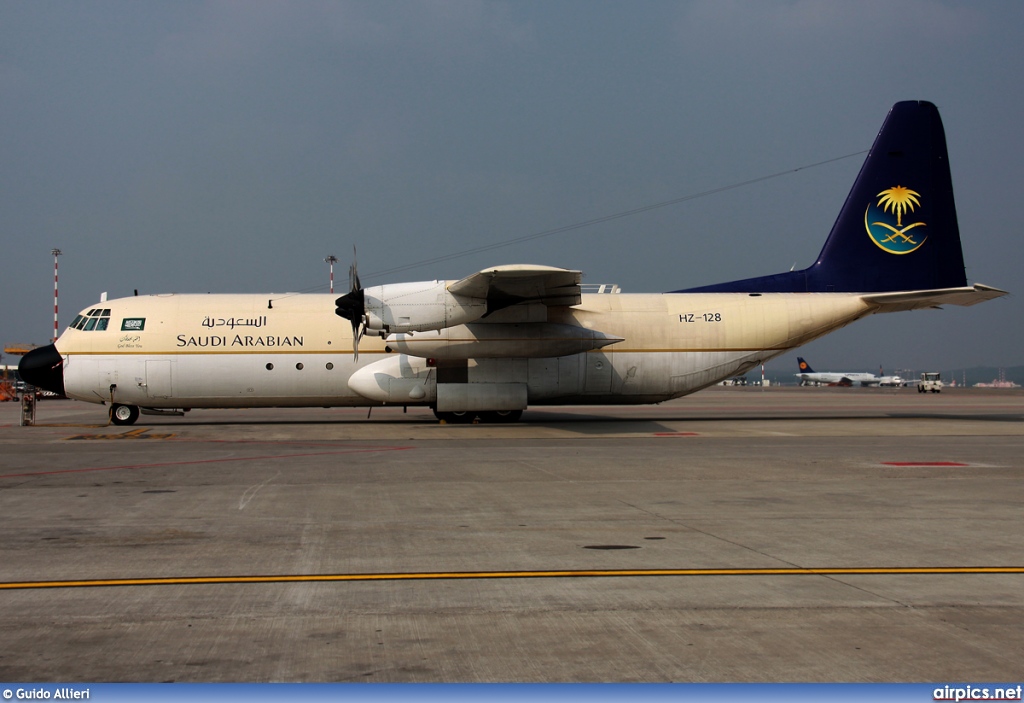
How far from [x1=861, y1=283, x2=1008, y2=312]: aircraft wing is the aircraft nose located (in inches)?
991

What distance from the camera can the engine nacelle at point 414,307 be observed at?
2264cm

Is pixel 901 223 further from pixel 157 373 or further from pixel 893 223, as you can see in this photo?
pixel 157 373

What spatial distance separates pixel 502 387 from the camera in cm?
2511

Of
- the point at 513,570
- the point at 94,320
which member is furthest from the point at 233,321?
the point at 513,570

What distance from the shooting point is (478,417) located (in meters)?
26.8

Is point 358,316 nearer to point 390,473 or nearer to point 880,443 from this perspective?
point 390,473

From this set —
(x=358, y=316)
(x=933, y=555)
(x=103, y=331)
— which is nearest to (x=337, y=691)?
(x=933, y=555)

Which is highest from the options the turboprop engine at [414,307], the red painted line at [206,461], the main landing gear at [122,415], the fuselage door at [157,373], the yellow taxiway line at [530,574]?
the turboprop engine at [414,307]

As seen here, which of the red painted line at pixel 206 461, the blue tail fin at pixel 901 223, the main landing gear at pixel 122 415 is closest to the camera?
the red painted line at pixel 206 461

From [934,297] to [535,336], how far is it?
1249cm

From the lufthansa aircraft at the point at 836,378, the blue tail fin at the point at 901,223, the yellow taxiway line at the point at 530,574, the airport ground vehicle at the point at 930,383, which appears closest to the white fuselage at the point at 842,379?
the lufthansa aircraft at the point at 836,378

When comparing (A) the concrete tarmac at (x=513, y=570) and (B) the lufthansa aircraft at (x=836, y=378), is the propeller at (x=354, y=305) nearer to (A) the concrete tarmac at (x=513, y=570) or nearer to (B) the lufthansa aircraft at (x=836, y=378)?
(A) the concrete tarmac at (x=513, y=570)

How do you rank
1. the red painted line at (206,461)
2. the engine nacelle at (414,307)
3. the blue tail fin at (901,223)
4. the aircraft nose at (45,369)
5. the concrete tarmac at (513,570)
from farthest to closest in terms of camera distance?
the blue tail fin at (901,223), the aircraft nose at (45,369), the engine nacelle at (414,307), the red painted line at (206,461), the concrete tarmac at (513,570)

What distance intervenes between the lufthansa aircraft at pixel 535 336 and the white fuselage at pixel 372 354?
0.04m
